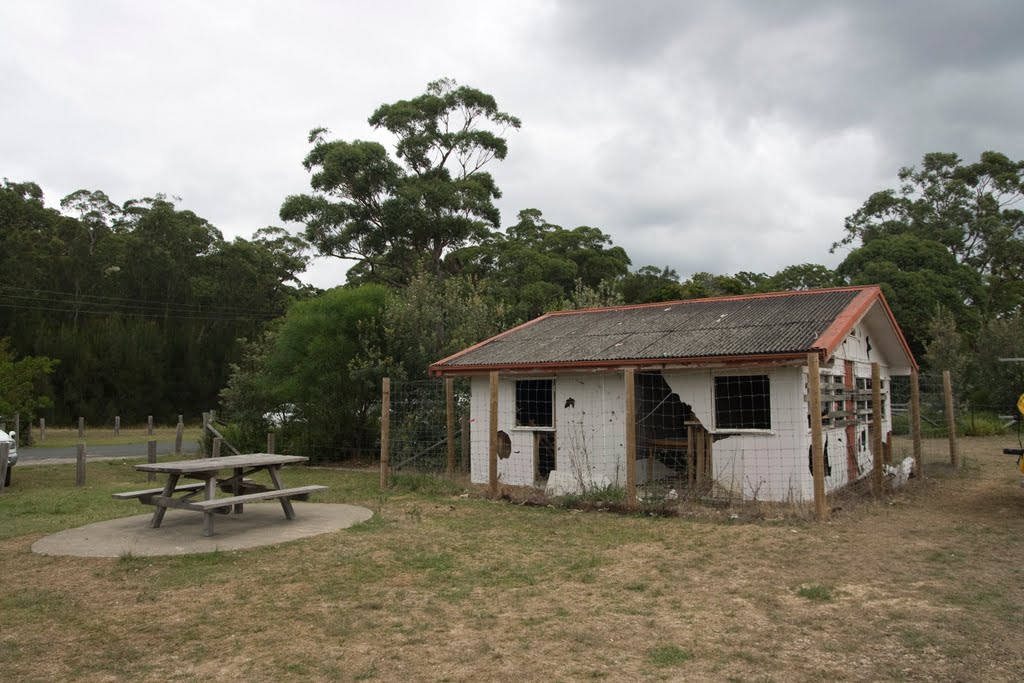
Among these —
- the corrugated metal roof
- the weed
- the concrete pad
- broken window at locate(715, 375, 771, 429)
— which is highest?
the corrugated metal roof

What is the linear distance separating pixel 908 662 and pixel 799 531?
4.34m

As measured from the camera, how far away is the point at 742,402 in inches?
444

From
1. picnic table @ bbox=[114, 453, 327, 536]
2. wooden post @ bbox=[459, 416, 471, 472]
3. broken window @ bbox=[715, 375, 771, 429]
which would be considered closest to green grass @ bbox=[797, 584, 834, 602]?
broken window @ bbox=[715, 375, 771, 429]

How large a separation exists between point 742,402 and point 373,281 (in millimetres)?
25633

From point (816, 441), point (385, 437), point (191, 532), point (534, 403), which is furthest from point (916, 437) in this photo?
point (191, 532)

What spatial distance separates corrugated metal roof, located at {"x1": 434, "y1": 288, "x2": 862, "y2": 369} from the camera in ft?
35.3

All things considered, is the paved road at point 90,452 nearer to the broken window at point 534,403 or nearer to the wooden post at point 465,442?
the wooden post at point 465,442

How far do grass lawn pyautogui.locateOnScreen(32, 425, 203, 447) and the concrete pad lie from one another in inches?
589

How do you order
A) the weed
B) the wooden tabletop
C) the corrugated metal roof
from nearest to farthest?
the weed, the wooden tabletop, the corrugated metal roof

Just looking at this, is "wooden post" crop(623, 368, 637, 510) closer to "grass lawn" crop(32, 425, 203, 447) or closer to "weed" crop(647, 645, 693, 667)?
"weed" crop(647, 645, 693, 667)

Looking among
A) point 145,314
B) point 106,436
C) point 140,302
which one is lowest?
point 106,436

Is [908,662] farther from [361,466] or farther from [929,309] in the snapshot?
[929,309]

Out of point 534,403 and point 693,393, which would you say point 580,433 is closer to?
point 534,403

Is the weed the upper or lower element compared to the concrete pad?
→ lower
